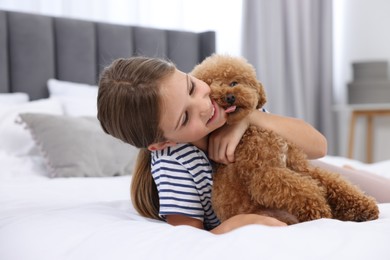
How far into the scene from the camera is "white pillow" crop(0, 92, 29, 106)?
6.96 feet

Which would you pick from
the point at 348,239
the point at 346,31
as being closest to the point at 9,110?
the point at 348,239

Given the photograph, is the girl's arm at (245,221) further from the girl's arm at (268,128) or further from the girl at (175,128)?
the girl's arm at (268,128)

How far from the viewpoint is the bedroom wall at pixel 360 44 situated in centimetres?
354

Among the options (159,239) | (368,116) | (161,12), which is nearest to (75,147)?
(159,239)

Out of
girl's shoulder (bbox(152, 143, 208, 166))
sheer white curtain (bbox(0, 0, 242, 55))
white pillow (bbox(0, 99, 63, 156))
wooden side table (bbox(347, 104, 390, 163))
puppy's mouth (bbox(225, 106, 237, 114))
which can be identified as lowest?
wooden side table (bbox(347, 104, 390, 163))

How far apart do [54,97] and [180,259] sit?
178cm

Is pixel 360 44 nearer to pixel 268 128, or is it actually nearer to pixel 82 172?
pixel 82 172

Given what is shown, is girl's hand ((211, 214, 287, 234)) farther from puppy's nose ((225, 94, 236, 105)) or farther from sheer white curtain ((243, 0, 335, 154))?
sheer white curtain ((243, 0, 335, 154))

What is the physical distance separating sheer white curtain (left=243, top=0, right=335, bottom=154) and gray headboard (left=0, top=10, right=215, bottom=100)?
0.61 meters

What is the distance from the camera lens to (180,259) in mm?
664

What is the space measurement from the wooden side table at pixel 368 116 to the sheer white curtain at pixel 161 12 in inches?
39.4

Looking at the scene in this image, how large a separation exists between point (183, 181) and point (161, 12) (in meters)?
2.16

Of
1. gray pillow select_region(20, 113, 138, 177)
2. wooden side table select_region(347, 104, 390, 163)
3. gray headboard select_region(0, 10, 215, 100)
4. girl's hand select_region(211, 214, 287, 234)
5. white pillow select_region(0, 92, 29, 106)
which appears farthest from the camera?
wooden side table select_region(347, 104, 390, 163)

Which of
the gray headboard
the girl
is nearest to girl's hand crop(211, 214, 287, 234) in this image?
the girl
